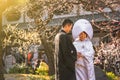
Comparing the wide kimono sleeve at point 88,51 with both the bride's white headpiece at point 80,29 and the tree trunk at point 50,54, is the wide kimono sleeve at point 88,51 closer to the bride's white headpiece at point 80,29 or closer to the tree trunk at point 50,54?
the bride's white headpiece at point 80,29

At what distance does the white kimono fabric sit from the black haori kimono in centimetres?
25

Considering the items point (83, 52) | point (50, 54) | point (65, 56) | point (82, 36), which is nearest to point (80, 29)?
point (82, 36)

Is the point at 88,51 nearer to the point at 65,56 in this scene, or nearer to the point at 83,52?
the point at 83,52

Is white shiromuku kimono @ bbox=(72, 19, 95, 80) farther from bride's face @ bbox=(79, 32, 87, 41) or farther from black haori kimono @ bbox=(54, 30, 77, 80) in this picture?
black haori kimono @ bbox=(54, 30, 77, 80)

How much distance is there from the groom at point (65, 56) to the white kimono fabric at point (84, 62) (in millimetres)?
238

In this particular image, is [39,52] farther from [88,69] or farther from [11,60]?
[88,69]

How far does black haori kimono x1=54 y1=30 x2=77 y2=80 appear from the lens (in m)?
7.11

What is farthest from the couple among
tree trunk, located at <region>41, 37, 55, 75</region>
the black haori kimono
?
tree trunk, located at <region>41, 37, 55, 75</region>

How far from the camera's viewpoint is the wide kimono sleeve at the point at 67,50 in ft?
23.3

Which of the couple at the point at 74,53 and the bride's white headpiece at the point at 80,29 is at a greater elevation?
the bride's white headpiece at the point at 80,29

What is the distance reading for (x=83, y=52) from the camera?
291 inches

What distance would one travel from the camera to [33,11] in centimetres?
1689

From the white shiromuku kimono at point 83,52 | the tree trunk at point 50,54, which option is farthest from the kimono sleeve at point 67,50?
the tree trunk at point 50,54

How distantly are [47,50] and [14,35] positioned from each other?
3.21 meters
